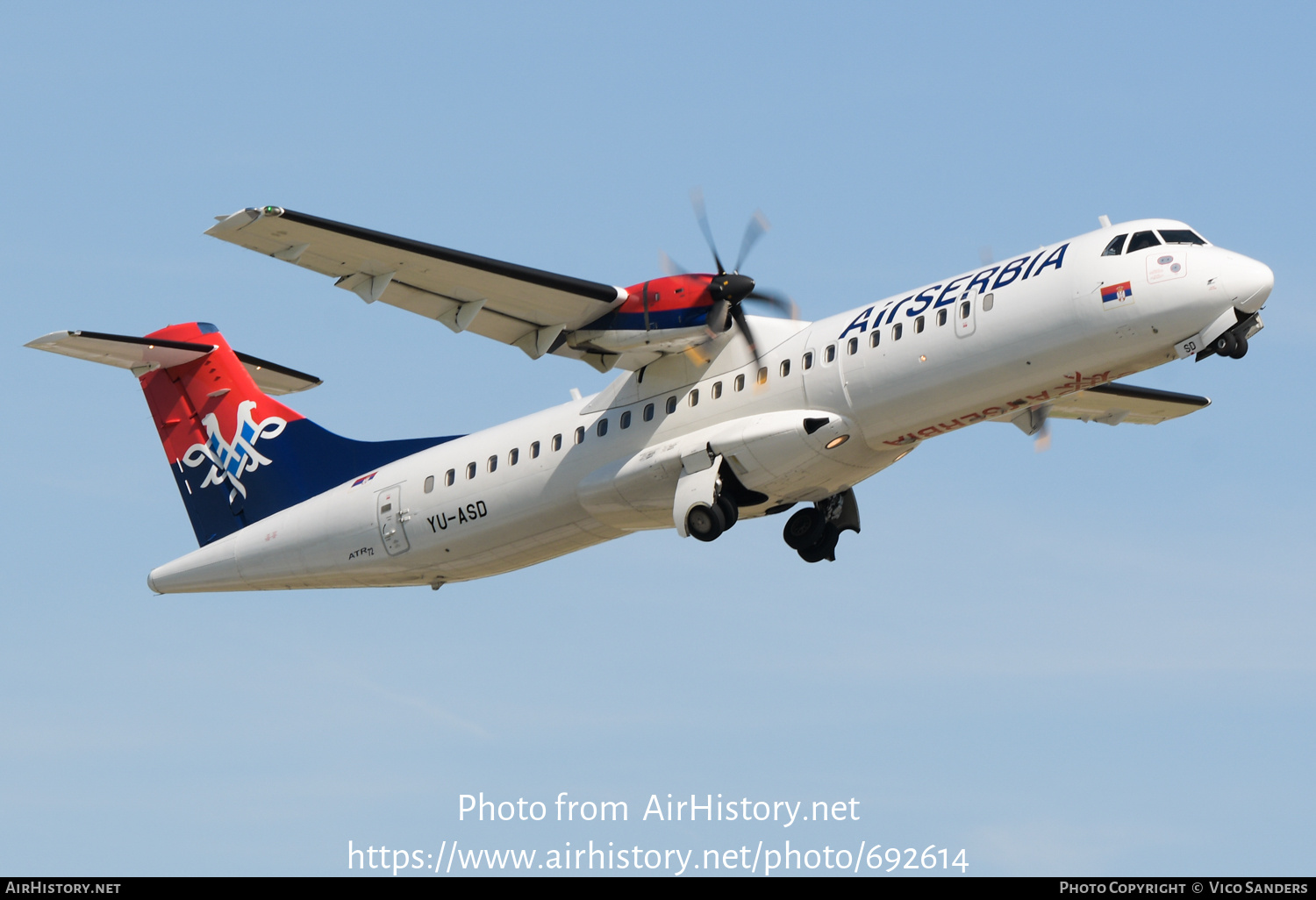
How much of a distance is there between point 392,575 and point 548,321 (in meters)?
3.85

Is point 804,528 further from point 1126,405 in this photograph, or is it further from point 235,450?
point 235,450

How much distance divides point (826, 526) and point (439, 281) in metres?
5.44

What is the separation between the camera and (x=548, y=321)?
18516mm

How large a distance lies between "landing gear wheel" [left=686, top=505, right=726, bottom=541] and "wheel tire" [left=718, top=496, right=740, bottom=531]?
0.05m

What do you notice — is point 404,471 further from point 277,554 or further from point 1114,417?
point 1114,417

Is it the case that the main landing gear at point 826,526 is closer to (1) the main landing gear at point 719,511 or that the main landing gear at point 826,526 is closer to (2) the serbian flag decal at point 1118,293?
(1) the main landing gear at point 719,511

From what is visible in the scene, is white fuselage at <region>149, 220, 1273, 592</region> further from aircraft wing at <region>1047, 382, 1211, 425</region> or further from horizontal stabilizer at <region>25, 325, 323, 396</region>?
aircraft wing at <region>1047, 382, 1211, 425</region>

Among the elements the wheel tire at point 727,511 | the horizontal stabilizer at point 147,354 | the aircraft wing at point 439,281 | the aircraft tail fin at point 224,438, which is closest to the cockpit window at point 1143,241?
the wheel tire at point 727,511

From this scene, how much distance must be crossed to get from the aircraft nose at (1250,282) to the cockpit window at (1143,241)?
772mm

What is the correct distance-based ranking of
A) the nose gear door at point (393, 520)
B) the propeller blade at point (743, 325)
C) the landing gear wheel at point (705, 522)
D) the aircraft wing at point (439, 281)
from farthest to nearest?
the nose gear door at point (393, 520) → the propeller blade at point (743, 325) → the landing gear wheel at point (705, 522) → the aircraft wing at point (439, 281)

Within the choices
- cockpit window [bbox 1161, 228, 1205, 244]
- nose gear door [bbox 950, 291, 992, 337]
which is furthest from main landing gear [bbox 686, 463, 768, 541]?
cockpit window [bbox 1161, 228, 1205, 244]

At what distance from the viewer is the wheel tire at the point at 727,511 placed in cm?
1692
